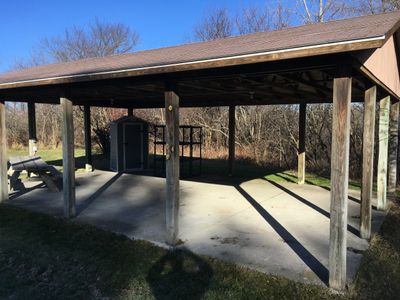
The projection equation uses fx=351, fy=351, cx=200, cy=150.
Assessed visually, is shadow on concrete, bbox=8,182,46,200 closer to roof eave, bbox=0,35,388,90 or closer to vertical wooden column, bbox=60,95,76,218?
vertical wooden column, bbox=60,95,76,218

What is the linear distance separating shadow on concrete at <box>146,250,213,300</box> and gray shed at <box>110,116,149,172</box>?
7691 millimetres

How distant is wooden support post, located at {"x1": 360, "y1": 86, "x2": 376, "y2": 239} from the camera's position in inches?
184

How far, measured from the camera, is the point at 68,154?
18.7ft

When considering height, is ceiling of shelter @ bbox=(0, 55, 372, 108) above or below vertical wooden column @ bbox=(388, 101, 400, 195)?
above

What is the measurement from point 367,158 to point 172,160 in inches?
105

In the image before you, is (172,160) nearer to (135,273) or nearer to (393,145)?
(135,273)

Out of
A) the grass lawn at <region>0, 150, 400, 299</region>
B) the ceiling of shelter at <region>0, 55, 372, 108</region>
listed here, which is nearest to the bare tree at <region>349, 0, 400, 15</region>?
the ceiling of shelter at <region>0, 55, 372, 108</region>

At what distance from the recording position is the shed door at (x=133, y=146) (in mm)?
11594

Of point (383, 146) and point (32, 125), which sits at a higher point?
point (32, 125)

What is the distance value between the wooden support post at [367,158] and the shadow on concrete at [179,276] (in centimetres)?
239

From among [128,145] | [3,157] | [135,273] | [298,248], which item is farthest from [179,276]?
[128,145]

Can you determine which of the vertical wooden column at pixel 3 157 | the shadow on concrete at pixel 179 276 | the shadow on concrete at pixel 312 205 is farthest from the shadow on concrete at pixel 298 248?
the vertical wooden column at pixel 3 157

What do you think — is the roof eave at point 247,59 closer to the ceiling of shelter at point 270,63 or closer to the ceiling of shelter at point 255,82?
the ceiling of shelter at point 270,63

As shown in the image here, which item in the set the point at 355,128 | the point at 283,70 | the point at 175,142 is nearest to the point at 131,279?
the point at 175,142
